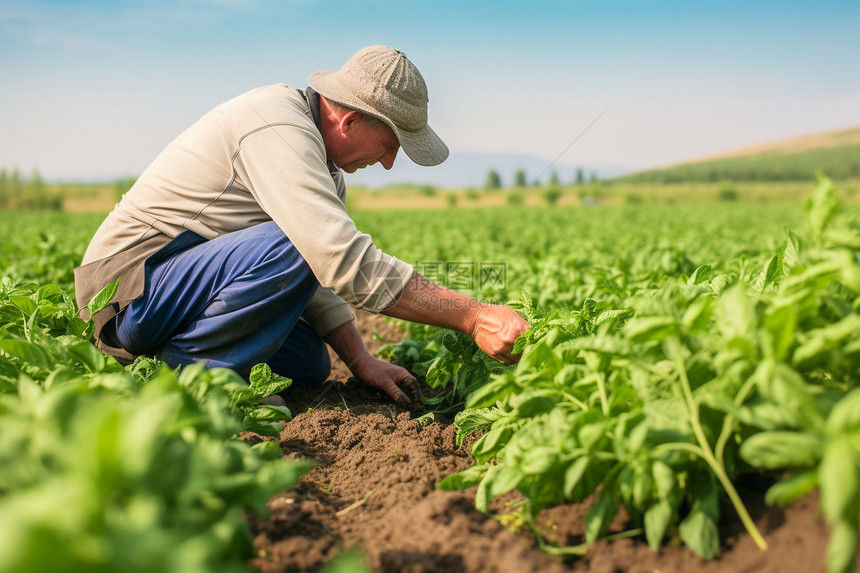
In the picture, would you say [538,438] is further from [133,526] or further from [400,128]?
[400,128]

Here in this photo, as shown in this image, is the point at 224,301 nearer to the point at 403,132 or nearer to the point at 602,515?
the point at 403,132

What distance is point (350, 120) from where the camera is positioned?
118 inches

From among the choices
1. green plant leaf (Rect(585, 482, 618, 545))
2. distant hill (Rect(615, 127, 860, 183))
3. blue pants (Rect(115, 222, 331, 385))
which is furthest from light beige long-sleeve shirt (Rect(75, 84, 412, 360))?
distant hill (Rect(615, 127, 860, 183))

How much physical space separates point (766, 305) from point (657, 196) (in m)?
66.8

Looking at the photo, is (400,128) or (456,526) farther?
(400,128)

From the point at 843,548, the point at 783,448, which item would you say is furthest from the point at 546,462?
the point at 843,548

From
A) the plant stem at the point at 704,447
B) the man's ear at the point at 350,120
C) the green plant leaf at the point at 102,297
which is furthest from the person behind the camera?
the man's ear at the point at 350,120

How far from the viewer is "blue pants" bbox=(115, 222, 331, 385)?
2.85m

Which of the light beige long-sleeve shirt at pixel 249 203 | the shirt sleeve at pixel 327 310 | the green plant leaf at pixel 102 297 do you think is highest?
the light beige long-sleeve shirt at pixel 249 203

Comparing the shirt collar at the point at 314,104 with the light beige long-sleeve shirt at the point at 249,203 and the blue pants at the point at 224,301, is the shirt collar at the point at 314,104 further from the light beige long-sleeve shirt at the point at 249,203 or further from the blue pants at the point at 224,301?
the blue pants at the point at 224,301

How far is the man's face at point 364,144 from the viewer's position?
3029 mm

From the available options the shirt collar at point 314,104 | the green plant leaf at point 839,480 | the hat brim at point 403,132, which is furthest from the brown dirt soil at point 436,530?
the shirt collar at point 314,104

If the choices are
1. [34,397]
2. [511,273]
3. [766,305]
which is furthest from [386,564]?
[511,273]

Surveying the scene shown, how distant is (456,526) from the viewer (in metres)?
1.72
